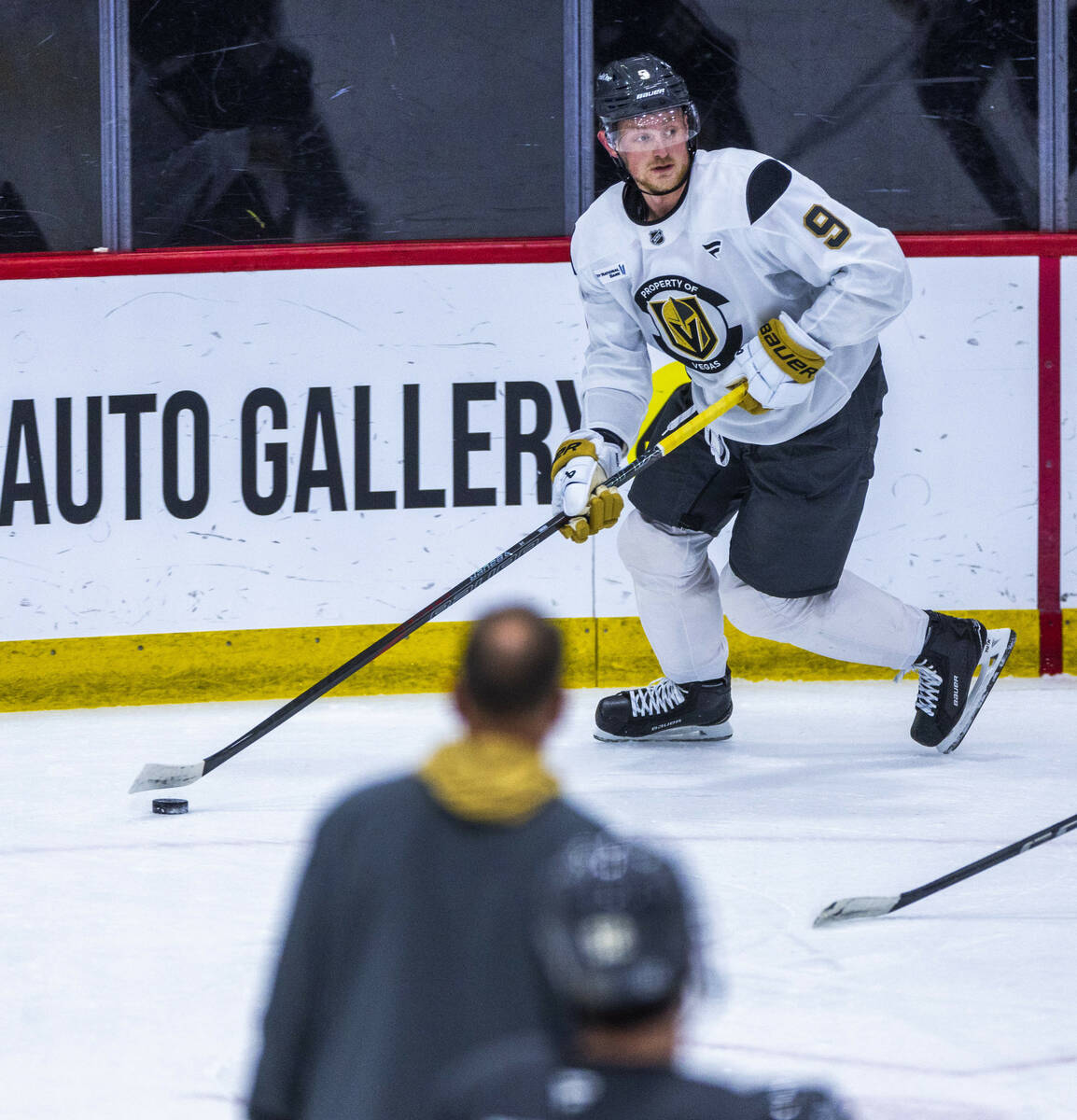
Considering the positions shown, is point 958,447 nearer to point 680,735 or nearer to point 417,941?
point 680,735

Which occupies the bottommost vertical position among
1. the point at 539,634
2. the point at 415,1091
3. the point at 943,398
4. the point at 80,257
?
the point at 415,1091

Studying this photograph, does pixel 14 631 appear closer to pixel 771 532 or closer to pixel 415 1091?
pixel 771 532

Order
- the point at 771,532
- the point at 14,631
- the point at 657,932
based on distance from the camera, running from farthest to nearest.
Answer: the point at 14,631 < the point at 771,532 < the point at 657,932

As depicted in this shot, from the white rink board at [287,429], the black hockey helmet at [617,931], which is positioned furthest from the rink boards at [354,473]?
the black hockey helmet at [617,931]

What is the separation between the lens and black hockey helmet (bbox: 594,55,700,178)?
2775 millimetres

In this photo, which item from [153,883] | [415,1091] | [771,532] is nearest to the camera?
[415,1091]

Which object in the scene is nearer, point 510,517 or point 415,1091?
point 415,1091

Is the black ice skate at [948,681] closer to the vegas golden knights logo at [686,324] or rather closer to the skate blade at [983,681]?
the skate blade at [983,681]

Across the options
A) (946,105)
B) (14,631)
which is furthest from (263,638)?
(946,105)

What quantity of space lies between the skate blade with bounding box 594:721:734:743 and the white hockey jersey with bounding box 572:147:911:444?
0.63 metres

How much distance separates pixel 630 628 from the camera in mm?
3762

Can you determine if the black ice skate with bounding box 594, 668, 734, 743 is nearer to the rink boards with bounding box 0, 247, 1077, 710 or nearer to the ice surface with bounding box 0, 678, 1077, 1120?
the ice surface with bounding box 0, 678, 1077, 1120

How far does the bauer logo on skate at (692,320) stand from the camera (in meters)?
2.87

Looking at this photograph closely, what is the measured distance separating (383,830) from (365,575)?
2.78 metres
